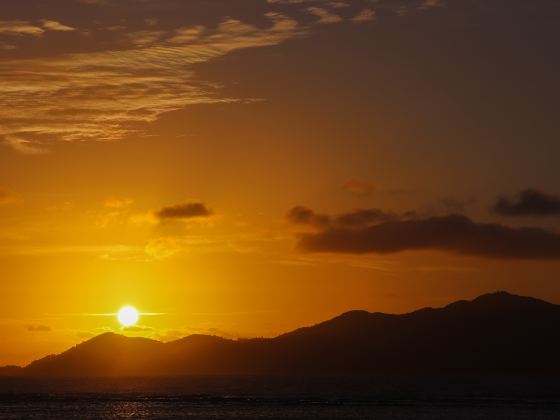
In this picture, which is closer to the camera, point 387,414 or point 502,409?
point 387,414

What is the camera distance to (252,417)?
563 ft

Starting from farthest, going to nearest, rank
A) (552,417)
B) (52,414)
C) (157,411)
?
(157,411) < (52,414) < (552,417)

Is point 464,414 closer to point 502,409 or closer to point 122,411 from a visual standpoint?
point 502,409

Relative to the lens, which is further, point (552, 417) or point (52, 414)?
point (52, 414)

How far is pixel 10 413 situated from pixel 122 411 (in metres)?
23.4

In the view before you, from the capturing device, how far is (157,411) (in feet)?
639

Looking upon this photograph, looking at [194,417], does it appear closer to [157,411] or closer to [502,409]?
[157,411]

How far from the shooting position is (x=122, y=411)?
196 meters

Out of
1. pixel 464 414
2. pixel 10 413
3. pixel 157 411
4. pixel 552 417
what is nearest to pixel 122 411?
pixel 157 411

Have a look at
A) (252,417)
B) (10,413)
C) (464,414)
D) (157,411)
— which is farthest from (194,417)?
(464,414)

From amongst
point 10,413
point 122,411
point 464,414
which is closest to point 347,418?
point 464,414

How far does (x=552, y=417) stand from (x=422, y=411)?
27638 millimetres

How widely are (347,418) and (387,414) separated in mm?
12077

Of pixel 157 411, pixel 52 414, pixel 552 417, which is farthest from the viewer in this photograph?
pixel 157 411
